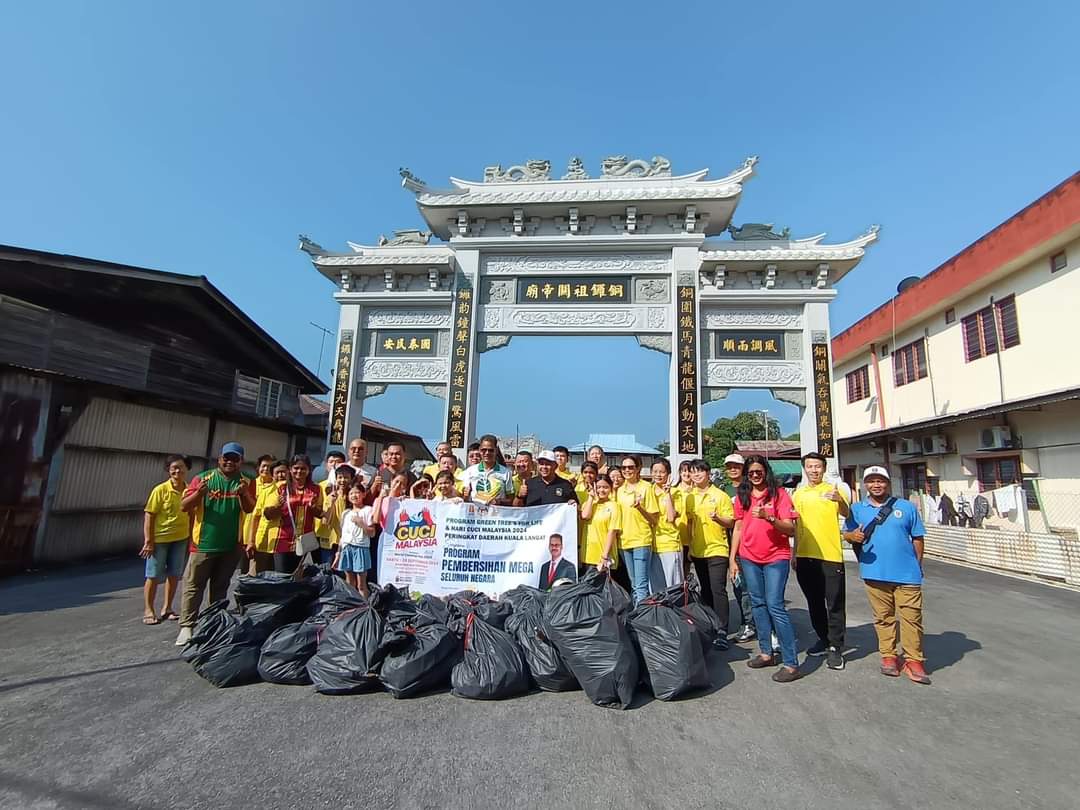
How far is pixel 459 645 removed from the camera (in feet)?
10.0

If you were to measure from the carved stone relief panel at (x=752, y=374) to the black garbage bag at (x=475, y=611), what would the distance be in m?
7.00

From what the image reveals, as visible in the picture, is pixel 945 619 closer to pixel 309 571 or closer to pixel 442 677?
pixel 442 677

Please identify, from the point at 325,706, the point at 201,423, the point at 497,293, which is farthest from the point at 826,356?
the point at 201,423

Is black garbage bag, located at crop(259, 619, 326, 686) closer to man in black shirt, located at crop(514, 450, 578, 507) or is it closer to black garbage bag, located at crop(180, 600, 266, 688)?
black garbage bag, located at crop(180, 600, 266, 688)

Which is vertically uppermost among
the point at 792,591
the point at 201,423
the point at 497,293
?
the point at 497,293

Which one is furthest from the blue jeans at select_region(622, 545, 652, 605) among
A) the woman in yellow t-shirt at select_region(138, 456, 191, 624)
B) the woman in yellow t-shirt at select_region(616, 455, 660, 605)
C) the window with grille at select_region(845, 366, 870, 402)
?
the window with grille at select_region(845, 366, 870, 402)

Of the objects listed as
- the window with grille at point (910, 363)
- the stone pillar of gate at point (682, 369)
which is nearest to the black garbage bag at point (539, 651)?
the stone pillar of gate at point (682, 369)

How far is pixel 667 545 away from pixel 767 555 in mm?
846

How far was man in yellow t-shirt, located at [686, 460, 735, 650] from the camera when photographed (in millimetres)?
3955

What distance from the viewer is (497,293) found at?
9.98 meters

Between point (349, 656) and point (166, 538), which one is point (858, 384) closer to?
point (349, 656)

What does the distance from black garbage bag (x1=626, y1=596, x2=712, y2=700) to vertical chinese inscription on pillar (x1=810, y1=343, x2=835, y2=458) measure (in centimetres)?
695

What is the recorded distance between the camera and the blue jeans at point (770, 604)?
129 inches

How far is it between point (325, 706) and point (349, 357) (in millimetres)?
8278
